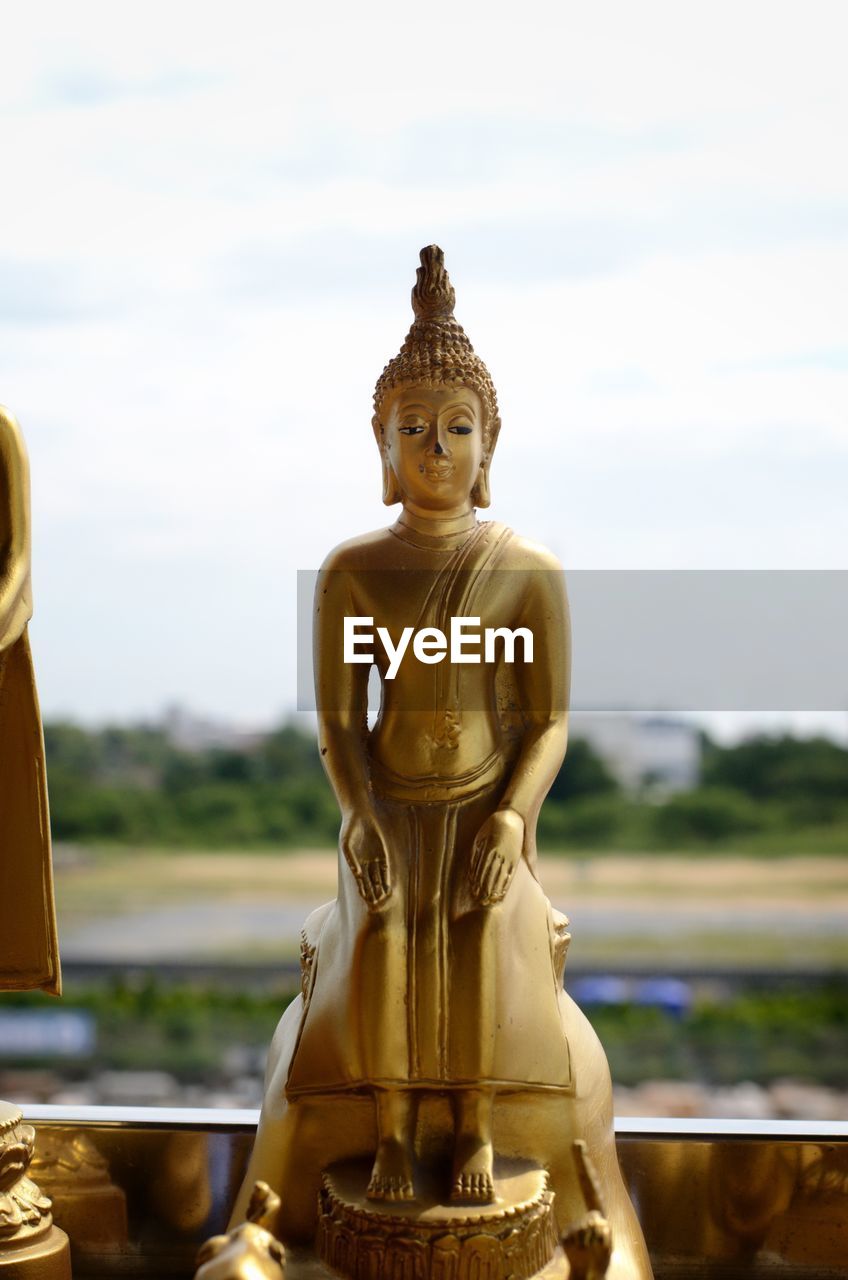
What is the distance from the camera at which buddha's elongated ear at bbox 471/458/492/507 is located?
227 centimetres

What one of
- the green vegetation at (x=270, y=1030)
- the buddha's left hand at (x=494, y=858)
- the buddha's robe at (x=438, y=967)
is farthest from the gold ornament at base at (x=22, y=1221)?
the green vegetation at (x=270, y=1030)

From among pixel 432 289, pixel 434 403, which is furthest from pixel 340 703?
pixel 432 289

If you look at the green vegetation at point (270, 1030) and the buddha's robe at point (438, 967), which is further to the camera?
the green vegetation at point (270, 1030)

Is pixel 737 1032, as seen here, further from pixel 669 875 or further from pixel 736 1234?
pixel 736 1234

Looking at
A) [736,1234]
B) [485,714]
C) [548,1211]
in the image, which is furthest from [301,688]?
[736,1234]

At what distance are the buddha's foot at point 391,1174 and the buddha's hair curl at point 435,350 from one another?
1.03 m

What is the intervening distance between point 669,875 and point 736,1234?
1599 millimetres

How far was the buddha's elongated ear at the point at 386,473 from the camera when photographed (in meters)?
2.25

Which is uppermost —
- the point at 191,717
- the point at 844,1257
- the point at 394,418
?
the point at 394,418

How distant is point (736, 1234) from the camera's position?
8.08ft

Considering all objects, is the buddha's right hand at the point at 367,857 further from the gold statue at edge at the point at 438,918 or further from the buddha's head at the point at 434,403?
the buddha's head at the point at 434,403

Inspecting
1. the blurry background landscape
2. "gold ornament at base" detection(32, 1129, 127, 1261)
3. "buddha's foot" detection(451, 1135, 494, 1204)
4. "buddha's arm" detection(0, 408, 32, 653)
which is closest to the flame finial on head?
"buddha's arm" detection(0, 408, 32, 653)

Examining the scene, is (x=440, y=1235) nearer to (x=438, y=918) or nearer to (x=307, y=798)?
(x=438, y=918)

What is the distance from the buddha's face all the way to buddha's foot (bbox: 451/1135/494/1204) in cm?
88
